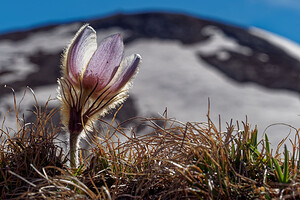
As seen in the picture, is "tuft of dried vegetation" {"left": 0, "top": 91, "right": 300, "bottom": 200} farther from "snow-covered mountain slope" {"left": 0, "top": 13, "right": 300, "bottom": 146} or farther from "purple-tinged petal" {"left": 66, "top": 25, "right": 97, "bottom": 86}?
"snow-covered mountain slope" {"left": 0, "top": 13, "right": 300, "bottom": 146}

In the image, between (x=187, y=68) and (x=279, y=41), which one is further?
(x=279, y=41)

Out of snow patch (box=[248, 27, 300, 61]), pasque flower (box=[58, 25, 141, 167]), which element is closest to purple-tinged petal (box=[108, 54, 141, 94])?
A: pasque flower (box=[58, 25, 141, 167])

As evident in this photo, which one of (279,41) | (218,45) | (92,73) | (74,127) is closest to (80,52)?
(92,73)

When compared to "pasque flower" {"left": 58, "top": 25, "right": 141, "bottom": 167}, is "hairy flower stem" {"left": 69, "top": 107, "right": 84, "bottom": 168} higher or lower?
lower

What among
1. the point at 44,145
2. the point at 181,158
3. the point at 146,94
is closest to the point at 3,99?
the point at 146,94

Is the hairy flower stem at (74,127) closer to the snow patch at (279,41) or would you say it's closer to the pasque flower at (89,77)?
the pasque flower at (89,77)

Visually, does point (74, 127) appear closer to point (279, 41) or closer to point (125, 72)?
point (125, 72)
